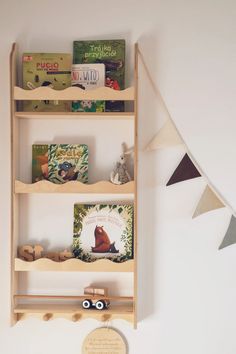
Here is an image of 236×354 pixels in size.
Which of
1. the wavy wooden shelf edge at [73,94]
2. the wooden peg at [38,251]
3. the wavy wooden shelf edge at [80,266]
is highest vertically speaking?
the wavy wooden shelf edge at [73,94]

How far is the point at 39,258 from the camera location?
1656 millimetres

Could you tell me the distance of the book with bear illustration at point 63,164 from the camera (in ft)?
5.51

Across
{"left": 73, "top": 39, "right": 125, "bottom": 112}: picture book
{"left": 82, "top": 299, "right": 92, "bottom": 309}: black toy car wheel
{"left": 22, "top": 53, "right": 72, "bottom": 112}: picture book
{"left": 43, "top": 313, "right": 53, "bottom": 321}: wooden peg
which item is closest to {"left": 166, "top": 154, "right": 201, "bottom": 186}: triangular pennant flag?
{"left": 73, "top": 39, "right": 125, "bottom": 112}: picture book

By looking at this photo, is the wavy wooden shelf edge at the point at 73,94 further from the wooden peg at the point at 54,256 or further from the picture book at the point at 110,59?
the wooden peg at the point at 54,256

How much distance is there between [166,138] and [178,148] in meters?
0.07

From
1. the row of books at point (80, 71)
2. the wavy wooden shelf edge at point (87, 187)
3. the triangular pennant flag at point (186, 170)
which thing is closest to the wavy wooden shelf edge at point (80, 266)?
the wavy wooden shelf edge at point (87, 187)

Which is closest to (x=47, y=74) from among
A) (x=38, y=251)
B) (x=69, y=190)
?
(x=69, y=190)

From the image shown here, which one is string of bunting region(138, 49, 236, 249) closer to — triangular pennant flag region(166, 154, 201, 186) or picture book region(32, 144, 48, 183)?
triangular pennant flag region(166, 154, 201, 186)

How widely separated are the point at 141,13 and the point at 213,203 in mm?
805

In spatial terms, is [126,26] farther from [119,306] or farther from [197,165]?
[119,306]

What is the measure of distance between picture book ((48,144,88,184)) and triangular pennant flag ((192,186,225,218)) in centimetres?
46

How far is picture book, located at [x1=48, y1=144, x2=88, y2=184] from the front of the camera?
1.68 meters

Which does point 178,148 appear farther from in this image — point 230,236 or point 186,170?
point 230,236

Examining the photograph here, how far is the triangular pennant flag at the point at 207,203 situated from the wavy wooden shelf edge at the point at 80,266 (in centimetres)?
33
